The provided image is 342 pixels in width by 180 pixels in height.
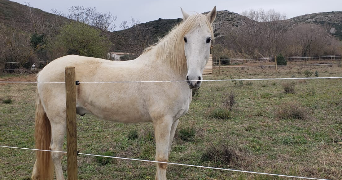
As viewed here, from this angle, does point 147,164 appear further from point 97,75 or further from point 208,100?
point 208,100

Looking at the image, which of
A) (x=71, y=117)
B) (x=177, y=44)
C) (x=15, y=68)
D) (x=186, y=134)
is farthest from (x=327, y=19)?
(x=71, y=117)

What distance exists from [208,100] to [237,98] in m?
1.15

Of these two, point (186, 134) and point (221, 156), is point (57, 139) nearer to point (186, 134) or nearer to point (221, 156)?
point (221, 156)

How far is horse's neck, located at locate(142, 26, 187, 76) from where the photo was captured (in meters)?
3.23

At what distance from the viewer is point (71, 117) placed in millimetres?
2502

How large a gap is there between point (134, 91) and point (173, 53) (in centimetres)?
69

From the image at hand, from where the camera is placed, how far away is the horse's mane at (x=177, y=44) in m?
3.07

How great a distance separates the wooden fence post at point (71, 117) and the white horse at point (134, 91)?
680 millimetres

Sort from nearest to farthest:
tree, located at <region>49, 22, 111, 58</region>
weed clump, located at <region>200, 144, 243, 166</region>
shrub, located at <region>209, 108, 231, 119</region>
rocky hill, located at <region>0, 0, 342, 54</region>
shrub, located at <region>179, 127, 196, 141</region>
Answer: weed clump, located at <region>200, 144, 243, 166</region>, shrub, located at <region>179, 127, 196, 141</region>, shrub, located at <region>209, 108, 231, 119</region>, tree, located at <region>49, 22, 111, 58</region>, rocky hill, located at <region>0, 0, 342, 54</region>

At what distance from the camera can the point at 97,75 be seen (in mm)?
3260

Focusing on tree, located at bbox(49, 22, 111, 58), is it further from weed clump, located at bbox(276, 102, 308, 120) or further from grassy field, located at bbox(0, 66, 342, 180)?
weed clump, located at bbox(276, 102, 308, 120)

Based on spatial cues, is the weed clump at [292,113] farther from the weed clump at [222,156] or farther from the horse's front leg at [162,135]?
the horse's front leg at [162,135]

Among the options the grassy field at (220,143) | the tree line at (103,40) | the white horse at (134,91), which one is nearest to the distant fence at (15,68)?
the tree line at (103,40)

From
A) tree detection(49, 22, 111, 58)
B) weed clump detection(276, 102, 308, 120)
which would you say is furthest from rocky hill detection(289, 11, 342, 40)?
weed clump detection(276, 102, 308, 120)
